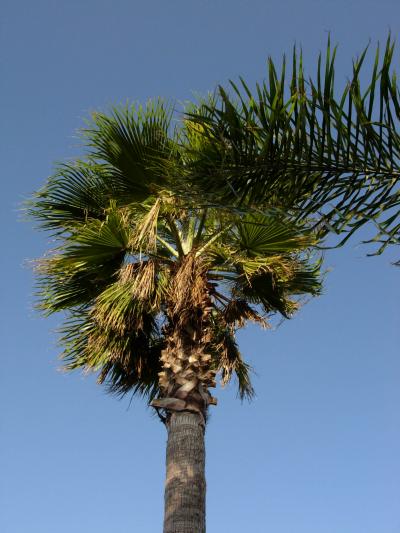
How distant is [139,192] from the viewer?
848 cm

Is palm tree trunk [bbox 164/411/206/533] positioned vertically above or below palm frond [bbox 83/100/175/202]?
below

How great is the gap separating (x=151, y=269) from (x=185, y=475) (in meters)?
2.32

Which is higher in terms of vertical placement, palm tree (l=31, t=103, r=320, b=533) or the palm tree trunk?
palm tree (l=31, t=103, r=320, b=533)

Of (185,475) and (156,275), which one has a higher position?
(156,275)

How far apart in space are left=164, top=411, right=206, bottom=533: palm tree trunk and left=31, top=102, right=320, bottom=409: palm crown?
257 mm

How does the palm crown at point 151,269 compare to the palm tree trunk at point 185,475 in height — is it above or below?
above

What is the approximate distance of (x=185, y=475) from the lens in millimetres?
6727

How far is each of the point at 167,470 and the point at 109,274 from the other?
8.31 feet

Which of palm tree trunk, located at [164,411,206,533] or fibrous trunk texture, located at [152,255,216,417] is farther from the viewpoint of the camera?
fibrous trunk texture, located at [152,255,216,417]

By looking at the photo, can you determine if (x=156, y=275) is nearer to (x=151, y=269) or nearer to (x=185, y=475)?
(x=151, y=269)

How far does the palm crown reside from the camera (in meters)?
7.80

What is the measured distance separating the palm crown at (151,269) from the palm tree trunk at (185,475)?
257mm

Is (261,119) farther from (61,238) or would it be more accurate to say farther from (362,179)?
(61,238)

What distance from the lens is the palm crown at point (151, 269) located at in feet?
25.6
